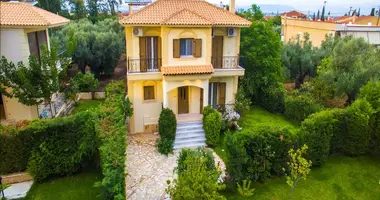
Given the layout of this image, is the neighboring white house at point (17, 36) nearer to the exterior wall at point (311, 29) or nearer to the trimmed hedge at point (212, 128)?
the trimmed hedge at point (212, 128)

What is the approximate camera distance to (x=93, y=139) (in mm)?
14562

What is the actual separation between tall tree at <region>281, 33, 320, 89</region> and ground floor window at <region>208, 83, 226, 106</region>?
1336 centimetres


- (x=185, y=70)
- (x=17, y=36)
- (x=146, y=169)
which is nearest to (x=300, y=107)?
(x=185, y=70)

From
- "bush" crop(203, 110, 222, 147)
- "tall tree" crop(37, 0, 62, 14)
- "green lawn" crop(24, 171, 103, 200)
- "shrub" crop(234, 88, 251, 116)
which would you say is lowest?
"green lawn" crop(24, 171, 103, 200)

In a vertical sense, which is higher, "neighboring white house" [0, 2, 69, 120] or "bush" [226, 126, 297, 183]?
"neighboring white house" [0, 2, 69, 120]

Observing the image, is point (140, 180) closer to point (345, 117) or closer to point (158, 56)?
point (158, 56)

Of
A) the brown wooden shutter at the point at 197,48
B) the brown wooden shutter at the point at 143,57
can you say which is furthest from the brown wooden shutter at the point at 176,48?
the brown wooden shutter at the point at 143,57

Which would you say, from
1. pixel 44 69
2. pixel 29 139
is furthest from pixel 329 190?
pixel 44 69

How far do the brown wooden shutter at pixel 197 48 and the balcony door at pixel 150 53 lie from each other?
2523 millimetres

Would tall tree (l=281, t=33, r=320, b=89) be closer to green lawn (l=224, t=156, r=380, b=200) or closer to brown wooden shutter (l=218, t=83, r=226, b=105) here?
brown wooden shutter (l=218, t=83, r=226, b=105)

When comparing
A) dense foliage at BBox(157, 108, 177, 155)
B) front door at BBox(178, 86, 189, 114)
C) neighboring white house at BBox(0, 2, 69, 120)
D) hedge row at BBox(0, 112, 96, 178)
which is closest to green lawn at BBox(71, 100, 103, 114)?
neighboring white house at BBox(0, 2, 69, 120)

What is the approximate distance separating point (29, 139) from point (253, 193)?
1134 cm

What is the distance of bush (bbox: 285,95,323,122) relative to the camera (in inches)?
874

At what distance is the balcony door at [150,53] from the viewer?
19703mm
